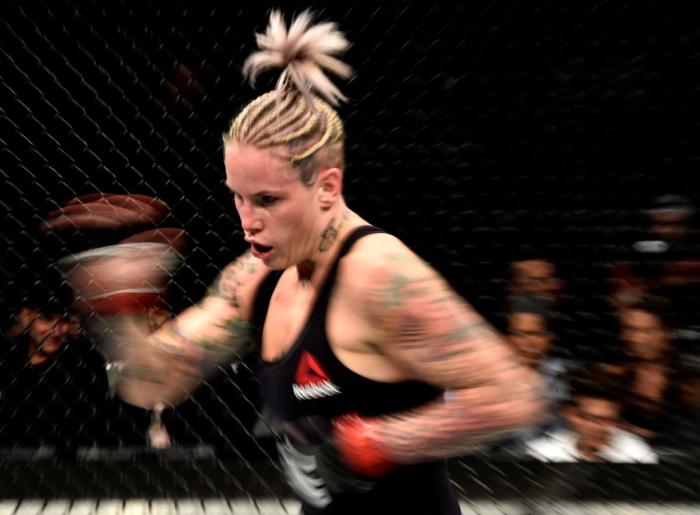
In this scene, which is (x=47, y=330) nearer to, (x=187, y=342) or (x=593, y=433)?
(x=187, y=342)

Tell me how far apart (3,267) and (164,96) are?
29.6 inches

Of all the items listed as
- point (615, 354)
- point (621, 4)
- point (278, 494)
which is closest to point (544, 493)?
point (615, 354)

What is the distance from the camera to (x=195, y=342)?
39.3 inches

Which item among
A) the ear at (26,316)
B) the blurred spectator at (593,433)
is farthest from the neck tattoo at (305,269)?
the ear at (26,316)

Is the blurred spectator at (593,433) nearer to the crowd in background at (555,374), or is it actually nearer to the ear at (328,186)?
the crowd in background at (555,374)

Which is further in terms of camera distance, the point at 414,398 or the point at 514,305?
the point at 514,305

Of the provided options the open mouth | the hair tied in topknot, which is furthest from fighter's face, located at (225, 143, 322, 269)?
the hair tied in topknot

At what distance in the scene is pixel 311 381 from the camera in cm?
81

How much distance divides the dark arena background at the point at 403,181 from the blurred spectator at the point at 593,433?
31mm

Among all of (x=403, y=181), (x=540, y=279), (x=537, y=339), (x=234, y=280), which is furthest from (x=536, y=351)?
(x=234, y=280)

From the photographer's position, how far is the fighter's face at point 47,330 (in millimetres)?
1994

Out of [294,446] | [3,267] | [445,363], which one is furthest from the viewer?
[3,267]

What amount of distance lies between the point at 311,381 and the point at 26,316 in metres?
1.56

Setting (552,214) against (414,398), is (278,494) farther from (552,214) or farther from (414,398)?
(414,398)
